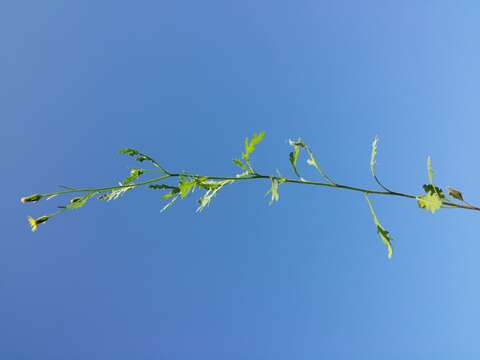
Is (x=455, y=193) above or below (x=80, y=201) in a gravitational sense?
above

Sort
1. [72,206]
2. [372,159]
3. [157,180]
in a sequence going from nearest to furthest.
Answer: [372,159] < [72,206] < [157,180]

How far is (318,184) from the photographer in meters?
2.33

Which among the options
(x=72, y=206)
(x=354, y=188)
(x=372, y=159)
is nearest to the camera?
(x=354, y=188)

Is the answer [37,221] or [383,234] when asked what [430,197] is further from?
[37,221]

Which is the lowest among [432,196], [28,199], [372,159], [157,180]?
[28,199]

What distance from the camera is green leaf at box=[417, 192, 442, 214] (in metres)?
2.21

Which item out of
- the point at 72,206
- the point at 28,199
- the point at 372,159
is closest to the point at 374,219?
the point at 372,159

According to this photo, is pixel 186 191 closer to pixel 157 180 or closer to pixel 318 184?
pixel 157 180

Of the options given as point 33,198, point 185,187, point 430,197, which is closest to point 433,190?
point 430,197

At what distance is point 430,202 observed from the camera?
87.6 inches

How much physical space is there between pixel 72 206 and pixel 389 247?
1899 mm

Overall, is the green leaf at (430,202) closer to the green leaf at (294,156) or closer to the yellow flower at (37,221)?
the green leaf at (294,156)

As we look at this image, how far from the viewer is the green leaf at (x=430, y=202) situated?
2.21 m

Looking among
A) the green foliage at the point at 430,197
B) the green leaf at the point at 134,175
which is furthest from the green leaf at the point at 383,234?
the green leaf at the point at 134,175
